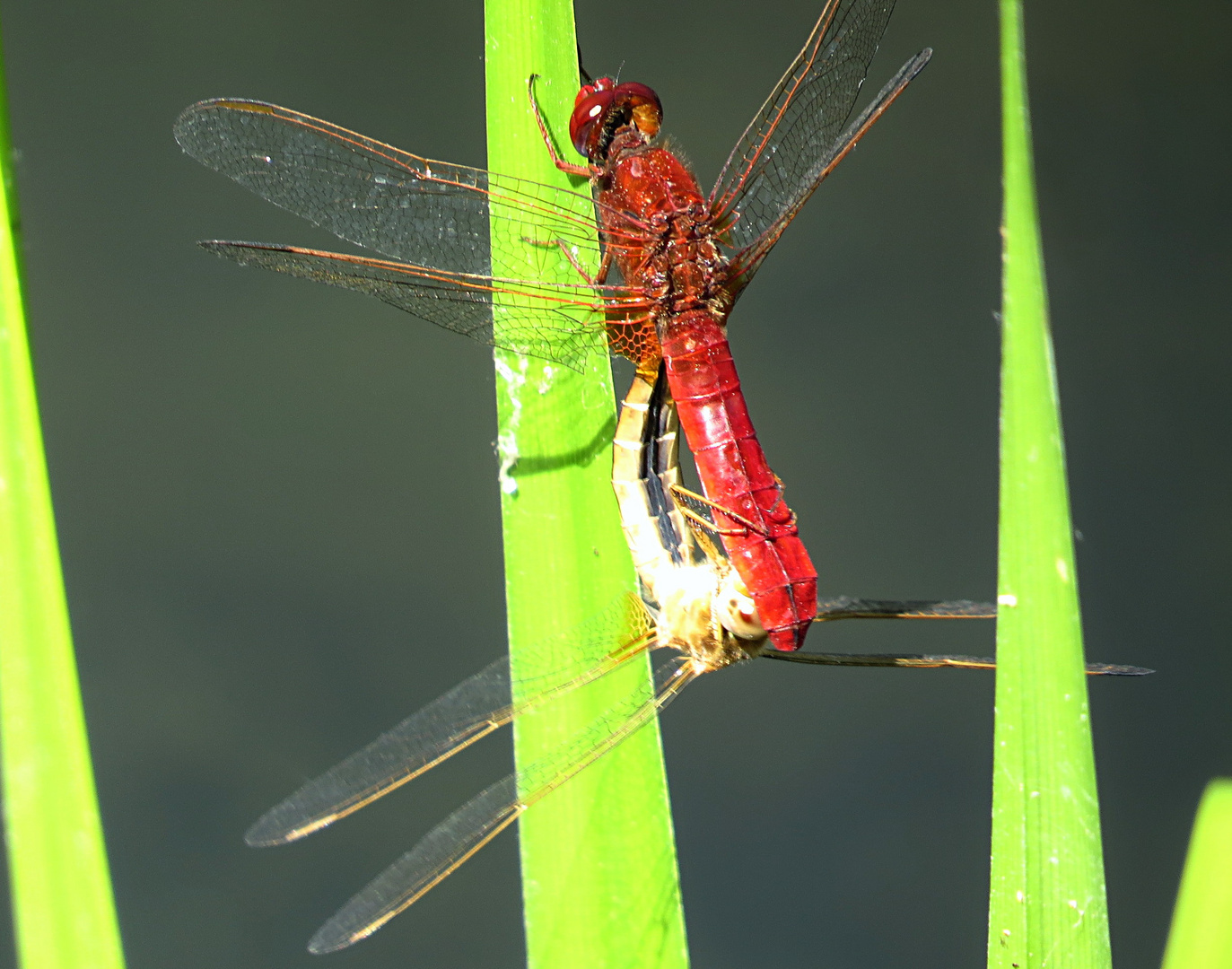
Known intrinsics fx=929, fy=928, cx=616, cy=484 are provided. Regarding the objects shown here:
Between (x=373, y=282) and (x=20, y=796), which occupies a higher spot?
(x=373, y=282)

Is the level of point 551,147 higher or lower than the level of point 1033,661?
higher

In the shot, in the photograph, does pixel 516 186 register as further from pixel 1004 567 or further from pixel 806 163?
pixel 1004 567

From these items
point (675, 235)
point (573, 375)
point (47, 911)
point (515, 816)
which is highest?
point (675, 235)

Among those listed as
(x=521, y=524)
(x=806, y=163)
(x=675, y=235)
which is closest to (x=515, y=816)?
(x=521, y=524)

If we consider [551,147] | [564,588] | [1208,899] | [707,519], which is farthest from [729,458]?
[1208,899]

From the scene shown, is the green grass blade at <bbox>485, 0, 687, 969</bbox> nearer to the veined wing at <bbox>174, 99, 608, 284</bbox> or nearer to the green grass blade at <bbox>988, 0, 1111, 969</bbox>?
the veined wing at <bbox>174, 99, 608, 284</bbox>

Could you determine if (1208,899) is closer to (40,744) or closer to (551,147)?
(40,744)

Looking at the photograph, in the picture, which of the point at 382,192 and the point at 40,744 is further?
the point at 382,192
